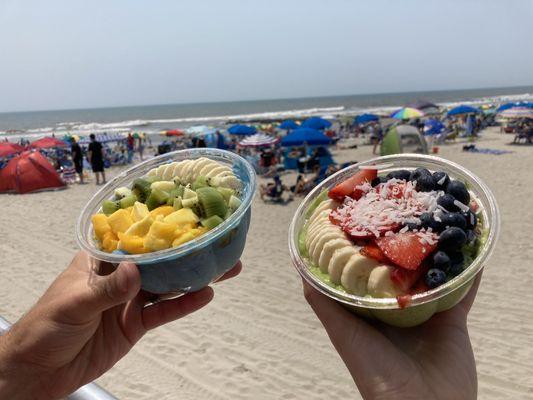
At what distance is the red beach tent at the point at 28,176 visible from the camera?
16.9 metres

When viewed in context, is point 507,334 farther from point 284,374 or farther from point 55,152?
point 55,152

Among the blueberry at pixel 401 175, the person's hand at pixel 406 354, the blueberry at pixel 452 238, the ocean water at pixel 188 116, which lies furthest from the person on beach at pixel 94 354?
the ocean water at pixel 188 116

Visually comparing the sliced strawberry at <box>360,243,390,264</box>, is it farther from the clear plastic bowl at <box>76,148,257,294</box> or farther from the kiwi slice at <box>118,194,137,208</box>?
the kiwi slice at <box>118,194,137,208</box>

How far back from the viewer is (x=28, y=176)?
17062mm

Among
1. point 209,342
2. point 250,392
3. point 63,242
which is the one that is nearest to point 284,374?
point 250,392

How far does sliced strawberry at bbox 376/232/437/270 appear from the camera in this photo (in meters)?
1.90

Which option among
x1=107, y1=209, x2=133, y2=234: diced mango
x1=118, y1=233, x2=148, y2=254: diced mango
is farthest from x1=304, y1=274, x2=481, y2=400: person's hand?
x1=107, y1=209, x2=133, y2=234: diced mango

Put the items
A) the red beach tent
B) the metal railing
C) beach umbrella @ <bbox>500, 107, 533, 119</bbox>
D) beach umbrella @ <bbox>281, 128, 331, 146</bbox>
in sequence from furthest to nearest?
beach umbrella @ <bbox>500, 107, 533, 119</bbox> < beach umbrella @ <bbox>281, 128, 331, 146</bbox> < the red beach tent < the metal railing

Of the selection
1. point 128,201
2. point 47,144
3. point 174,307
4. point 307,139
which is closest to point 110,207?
point 128,201

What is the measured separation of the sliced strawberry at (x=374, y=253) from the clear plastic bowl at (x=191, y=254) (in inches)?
25.8

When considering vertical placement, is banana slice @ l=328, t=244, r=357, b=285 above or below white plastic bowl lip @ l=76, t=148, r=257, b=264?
below

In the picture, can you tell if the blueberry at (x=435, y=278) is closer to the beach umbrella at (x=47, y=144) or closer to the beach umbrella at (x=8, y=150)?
the beach umbrella at (x=8, y=150)

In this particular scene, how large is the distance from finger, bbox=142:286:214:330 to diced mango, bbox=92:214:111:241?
0.64 metres

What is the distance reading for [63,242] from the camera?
33.1 ft
